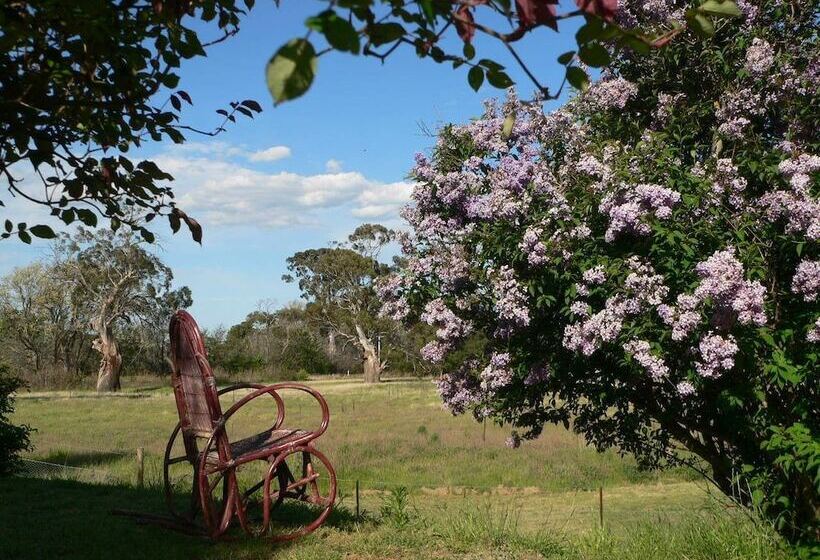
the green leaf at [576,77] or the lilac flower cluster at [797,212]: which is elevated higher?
the lilac flower cluster at [797,212]

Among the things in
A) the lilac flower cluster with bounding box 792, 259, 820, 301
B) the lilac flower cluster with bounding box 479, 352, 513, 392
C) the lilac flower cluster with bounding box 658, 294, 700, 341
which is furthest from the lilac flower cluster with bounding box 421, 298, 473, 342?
the lilac flower cluster with bounding box 792, 259, 820, 301

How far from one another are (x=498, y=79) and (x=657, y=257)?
172 inches

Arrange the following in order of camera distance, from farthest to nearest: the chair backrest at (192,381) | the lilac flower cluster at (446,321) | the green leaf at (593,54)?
the lilac flower cluster at (446,321), the chair backrest at (192,381), the green leaf at (593,54)

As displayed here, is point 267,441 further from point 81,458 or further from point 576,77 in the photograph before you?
point 81,458

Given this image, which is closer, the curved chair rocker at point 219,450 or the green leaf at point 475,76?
the green leaf at point 475,76

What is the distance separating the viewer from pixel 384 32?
153 cm

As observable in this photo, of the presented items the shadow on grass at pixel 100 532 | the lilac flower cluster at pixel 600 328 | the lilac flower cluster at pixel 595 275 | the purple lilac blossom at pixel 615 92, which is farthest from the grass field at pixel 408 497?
the purple lilac blossom at pixel 615 92

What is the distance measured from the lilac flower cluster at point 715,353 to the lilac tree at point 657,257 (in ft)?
0.05

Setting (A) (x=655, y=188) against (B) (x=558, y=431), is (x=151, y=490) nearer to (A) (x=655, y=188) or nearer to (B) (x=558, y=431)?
(A) (x=655, y=188)

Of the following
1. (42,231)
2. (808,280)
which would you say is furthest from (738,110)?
(42,231)

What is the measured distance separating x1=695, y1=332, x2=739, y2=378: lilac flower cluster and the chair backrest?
3.57 meters

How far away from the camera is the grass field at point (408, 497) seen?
5.64 metres

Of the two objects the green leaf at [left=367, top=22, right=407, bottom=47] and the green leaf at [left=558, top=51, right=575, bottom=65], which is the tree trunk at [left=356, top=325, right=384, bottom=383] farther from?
the green leaf at [left=367, top=22, right=407, bottom=47]

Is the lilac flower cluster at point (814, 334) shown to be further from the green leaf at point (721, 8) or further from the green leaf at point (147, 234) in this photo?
the green leaf at point (147, 234)
